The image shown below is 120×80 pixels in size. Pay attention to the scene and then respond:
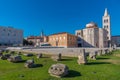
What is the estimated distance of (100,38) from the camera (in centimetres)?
9238

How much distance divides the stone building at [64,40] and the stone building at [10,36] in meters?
21.9

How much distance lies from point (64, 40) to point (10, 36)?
32.8m

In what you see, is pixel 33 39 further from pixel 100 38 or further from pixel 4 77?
pixel 4 77

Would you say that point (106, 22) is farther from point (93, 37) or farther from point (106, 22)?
point (93, 37)

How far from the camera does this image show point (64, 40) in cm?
9062

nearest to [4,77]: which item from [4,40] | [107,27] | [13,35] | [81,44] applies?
[4,40]

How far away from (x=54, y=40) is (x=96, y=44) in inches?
1086

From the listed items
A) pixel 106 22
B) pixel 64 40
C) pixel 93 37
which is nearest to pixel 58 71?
pixel 64 40

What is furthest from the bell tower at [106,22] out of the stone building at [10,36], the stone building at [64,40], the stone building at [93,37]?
the stone building at [10,36]

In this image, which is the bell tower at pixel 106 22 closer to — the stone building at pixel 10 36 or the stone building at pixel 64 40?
the stone building at pixel 64 40

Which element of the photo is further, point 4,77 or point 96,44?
point 96,44

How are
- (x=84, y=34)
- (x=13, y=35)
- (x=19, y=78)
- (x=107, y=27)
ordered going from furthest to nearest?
(x=107, y=27) < (x=84, y=34) < (x=13, y=35) < (x=19, y=78)

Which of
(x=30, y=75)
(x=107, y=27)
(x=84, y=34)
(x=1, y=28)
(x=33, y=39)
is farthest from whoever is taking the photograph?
(x=33, y=39)

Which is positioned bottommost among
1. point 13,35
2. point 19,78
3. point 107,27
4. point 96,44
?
point 19,78
